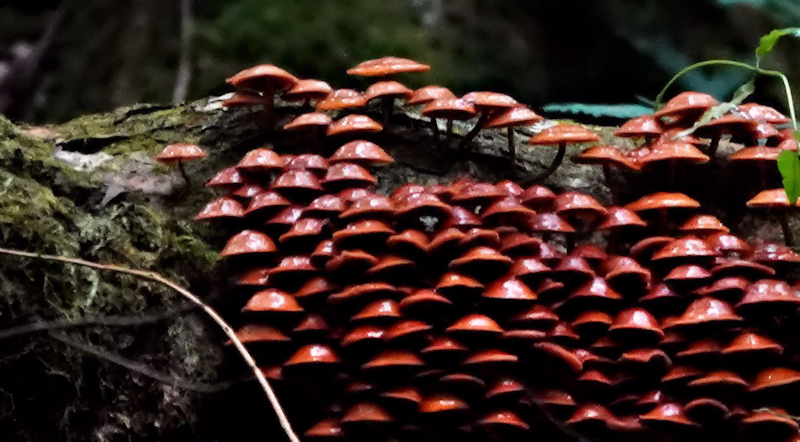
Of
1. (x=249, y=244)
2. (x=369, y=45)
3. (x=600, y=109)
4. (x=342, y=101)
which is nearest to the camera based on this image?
(x=249, y=244)

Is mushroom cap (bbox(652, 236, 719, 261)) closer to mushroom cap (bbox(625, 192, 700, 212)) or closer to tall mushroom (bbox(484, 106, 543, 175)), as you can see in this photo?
mushroom cap (bbox(625, 192, 700, 212))

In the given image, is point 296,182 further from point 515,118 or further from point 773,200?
point 773,200

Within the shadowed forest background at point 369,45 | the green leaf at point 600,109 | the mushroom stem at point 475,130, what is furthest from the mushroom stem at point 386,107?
the shadowed forest background at point 369,45

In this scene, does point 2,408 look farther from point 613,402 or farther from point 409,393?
point 613,402

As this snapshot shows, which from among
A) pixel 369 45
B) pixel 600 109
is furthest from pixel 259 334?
pixel 369 45

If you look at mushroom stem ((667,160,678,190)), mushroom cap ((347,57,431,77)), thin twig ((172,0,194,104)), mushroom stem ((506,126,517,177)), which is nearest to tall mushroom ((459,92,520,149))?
mushroom stem ((506,126,517,177))

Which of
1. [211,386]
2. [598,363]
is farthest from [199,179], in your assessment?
[598,363]

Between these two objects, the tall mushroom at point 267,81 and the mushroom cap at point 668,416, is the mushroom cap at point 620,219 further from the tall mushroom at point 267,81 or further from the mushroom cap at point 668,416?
the tall mushroom at point 267,81
